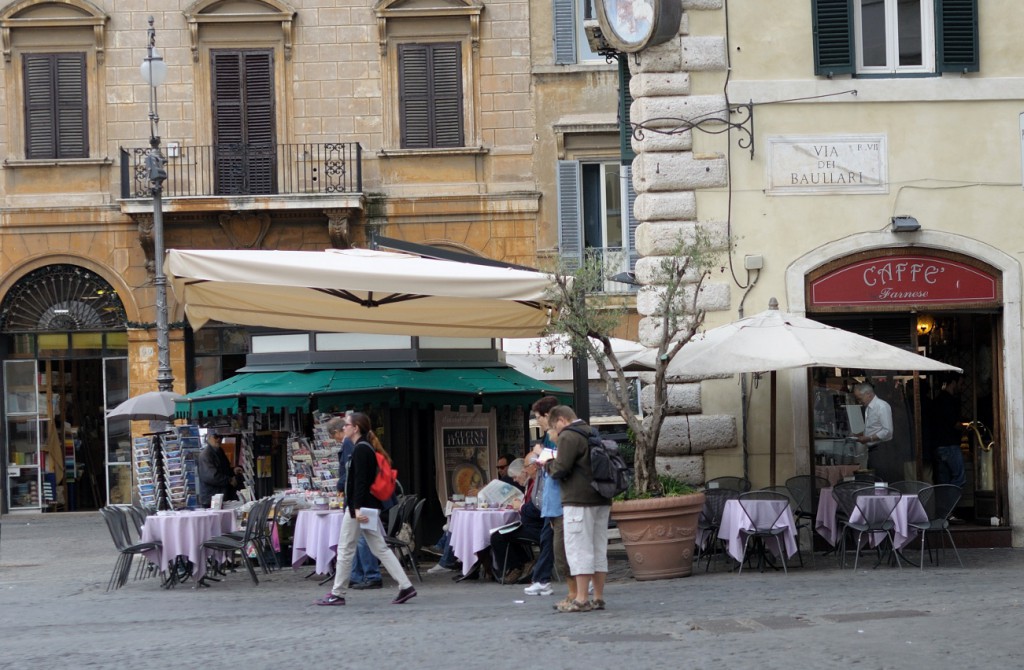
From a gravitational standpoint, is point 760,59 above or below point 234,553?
above

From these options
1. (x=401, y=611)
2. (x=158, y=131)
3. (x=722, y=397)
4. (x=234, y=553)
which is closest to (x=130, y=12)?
(x=158, y=131)

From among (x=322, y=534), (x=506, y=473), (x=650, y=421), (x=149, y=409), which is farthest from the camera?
(x=149, y=409)

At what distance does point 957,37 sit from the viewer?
14.7 metres

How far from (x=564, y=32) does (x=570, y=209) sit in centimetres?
295

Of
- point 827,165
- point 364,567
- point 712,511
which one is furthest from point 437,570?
point 827,165

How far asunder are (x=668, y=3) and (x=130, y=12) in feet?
45.9

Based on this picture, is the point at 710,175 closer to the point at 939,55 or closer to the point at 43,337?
the point at 939,55

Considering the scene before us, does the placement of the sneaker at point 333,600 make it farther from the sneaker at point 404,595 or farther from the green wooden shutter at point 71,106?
the green wooden shutter at point 71,106

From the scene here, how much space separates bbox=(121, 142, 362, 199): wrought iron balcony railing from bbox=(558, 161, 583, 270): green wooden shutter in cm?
336

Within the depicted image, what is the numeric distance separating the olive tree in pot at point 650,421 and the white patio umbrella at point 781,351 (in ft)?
→ 0.92

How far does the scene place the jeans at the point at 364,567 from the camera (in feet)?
44.3

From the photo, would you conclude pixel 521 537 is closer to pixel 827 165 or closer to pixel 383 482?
pixel 383 482

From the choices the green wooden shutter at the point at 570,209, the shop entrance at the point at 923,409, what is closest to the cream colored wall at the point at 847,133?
the shop entrance at the point at 923,409

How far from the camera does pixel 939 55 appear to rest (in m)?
14.8
